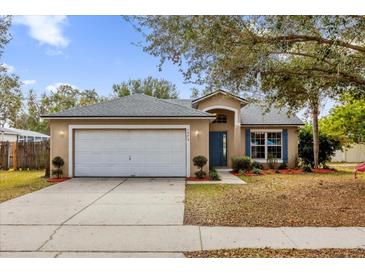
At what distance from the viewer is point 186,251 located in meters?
4.87

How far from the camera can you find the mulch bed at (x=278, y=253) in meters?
4.70

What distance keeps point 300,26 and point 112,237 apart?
589cm

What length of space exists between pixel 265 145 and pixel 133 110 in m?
8.20

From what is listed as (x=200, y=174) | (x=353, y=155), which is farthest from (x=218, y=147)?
(x=353, y=155)

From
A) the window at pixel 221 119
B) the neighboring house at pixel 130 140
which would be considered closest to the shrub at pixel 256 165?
the window at pixel 221 119

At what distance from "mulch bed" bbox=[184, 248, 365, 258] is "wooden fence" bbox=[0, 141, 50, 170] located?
15253 mm

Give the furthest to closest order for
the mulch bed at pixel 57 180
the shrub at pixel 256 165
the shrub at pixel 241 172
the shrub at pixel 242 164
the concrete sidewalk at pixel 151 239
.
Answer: the shrub at pixel 256 165, the shrub at pixel 242 164, the shrub at pixel 241 172, the mulch bed at pixel 57 180, the concrete sidewalk at pixel 151 239

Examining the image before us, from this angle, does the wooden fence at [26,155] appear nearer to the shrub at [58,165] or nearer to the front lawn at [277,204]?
the shrub at [58,165]

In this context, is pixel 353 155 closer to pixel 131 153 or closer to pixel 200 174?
pixel 200 174

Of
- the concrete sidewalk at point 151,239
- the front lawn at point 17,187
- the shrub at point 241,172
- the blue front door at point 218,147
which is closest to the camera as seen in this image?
the concrete sidewalk at point 151,239

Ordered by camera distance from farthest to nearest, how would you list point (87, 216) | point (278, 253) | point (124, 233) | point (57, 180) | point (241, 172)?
1. point (241, 172)
2. point (57, 180)
3. point (87, 216)
4. point (124, 233)
5. point (278, 253)

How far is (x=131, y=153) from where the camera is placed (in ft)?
45.8

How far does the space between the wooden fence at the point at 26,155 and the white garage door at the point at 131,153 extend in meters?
5.09

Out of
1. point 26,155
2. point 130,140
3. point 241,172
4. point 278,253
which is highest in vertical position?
point 130,140
